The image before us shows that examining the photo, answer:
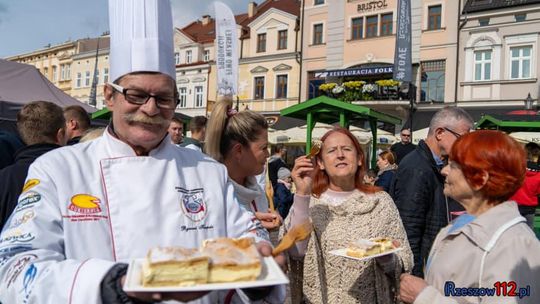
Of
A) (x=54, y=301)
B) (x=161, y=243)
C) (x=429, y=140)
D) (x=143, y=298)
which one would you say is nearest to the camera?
(x=143, y=298)

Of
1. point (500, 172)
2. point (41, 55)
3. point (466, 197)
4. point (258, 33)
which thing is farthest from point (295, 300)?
point (41, 55)

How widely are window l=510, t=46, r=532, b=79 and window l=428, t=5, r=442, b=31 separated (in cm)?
408

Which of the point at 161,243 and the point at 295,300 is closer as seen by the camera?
the point at 161,243

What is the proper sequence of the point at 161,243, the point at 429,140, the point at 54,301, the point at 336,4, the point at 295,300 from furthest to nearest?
the point at 336,4 < the point at 429,140 < the point at 295,300 < the point at 161,243 < the point at 54,301

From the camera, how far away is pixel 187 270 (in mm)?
1296

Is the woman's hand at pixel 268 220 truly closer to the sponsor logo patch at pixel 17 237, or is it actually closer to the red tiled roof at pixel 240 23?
the sponsor logo patch at pixel 17 237

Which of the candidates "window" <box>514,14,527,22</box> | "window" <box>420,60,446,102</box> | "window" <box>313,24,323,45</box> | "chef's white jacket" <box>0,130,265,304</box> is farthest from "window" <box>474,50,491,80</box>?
"chef's white jacket" <box>0,130,265,304</box>

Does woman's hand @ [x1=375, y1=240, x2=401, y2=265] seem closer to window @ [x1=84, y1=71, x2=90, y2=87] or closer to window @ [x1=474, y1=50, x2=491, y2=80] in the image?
window @ [x1=474, y1=50, x2=491, y2=80]

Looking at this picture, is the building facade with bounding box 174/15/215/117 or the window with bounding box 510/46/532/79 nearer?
the window with bounding box 510/46/532/79

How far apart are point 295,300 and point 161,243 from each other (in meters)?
1.65

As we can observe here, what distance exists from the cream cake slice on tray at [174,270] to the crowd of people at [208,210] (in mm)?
40

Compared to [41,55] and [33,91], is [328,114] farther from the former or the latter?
[41,55]

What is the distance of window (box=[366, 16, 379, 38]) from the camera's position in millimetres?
25500

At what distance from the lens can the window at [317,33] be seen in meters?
27.8
